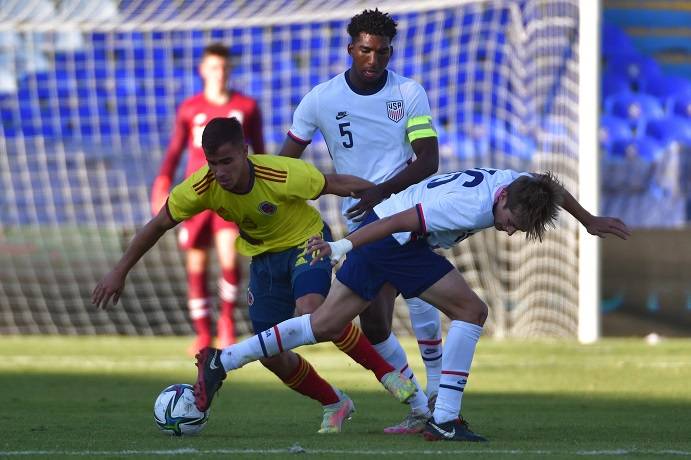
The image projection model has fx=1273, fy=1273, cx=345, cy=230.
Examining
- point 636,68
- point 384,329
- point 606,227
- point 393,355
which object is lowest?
point 393,355

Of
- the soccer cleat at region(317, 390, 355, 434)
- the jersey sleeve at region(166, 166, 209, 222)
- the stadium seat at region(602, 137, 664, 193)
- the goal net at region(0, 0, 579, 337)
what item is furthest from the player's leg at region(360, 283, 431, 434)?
the stadium seat at region(602, 137, 664, 193)

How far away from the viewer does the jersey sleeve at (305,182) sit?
17.7 ft

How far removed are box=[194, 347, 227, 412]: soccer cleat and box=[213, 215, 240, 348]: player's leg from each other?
428cm

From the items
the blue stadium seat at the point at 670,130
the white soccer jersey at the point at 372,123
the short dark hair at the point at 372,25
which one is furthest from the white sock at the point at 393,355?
the blue stadium seat at the point at 670,130

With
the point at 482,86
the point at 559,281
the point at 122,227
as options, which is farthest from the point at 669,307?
the point at 122,227

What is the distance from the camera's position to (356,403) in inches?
272

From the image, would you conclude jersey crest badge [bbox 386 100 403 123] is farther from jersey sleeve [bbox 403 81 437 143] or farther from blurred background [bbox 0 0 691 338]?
blurred background [bbox 0 0 691 338]

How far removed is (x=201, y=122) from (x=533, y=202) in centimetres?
508

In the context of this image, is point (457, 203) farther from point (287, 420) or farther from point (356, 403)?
point (356, 403)

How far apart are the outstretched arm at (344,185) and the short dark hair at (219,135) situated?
1.53ft

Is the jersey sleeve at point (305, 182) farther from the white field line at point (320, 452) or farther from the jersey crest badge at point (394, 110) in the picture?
the white field line at point (320, 452)

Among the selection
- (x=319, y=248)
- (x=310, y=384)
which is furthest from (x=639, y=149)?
(x=319, y=248)

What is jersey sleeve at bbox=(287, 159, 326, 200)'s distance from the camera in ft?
17.7

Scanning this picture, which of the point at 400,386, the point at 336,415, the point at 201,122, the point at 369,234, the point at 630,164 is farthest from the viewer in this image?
the point at 630,164
